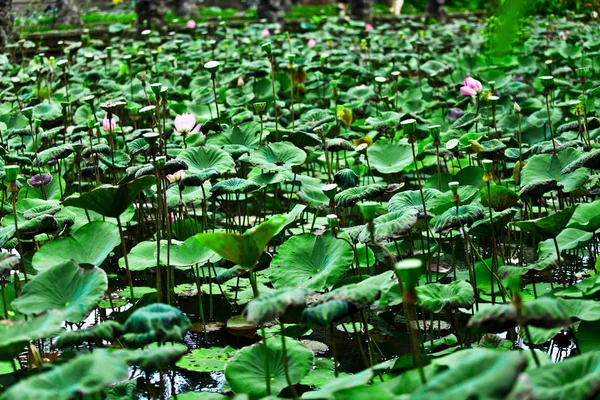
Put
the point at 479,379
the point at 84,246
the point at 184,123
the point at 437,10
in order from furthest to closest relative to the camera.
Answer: the point at 437,10 < the point at 184,123 < the point at 84,246 < the point at 479,379

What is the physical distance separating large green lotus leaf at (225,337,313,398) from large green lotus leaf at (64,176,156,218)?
0.44m

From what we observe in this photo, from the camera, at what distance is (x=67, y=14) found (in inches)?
368

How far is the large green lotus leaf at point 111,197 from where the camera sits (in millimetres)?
1785

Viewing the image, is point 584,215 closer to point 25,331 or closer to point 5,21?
point 25,331

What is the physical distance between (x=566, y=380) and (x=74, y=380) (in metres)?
0.66

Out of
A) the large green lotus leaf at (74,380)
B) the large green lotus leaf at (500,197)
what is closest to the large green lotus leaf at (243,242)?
the large green lotus leaf at (74,380)

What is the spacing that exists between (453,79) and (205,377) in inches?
127

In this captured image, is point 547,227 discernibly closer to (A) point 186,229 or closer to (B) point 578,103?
(B) point 578,103

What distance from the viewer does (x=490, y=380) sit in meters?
0.89

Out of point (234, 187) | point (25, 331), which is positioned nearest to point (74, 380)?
point (25, 331)

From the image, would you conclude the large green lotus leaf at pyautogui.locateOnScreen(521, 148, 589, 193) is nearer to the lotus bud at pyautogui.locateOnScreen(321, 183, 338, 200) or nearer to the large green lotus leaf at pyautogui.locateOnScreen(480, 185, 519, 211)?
the large green lotus leaf at pyautogui.locateOnScreen(480, 185, 519, 211)

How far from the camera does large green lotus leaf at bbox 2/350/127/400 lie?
1.03m

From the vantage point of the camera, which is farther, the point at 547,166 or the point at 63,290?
the point at 547,166

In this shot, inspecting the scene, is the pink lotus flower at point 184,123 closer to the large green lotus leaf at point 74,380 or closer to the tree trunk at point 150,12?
the large green lotus leaf at point 74,380
